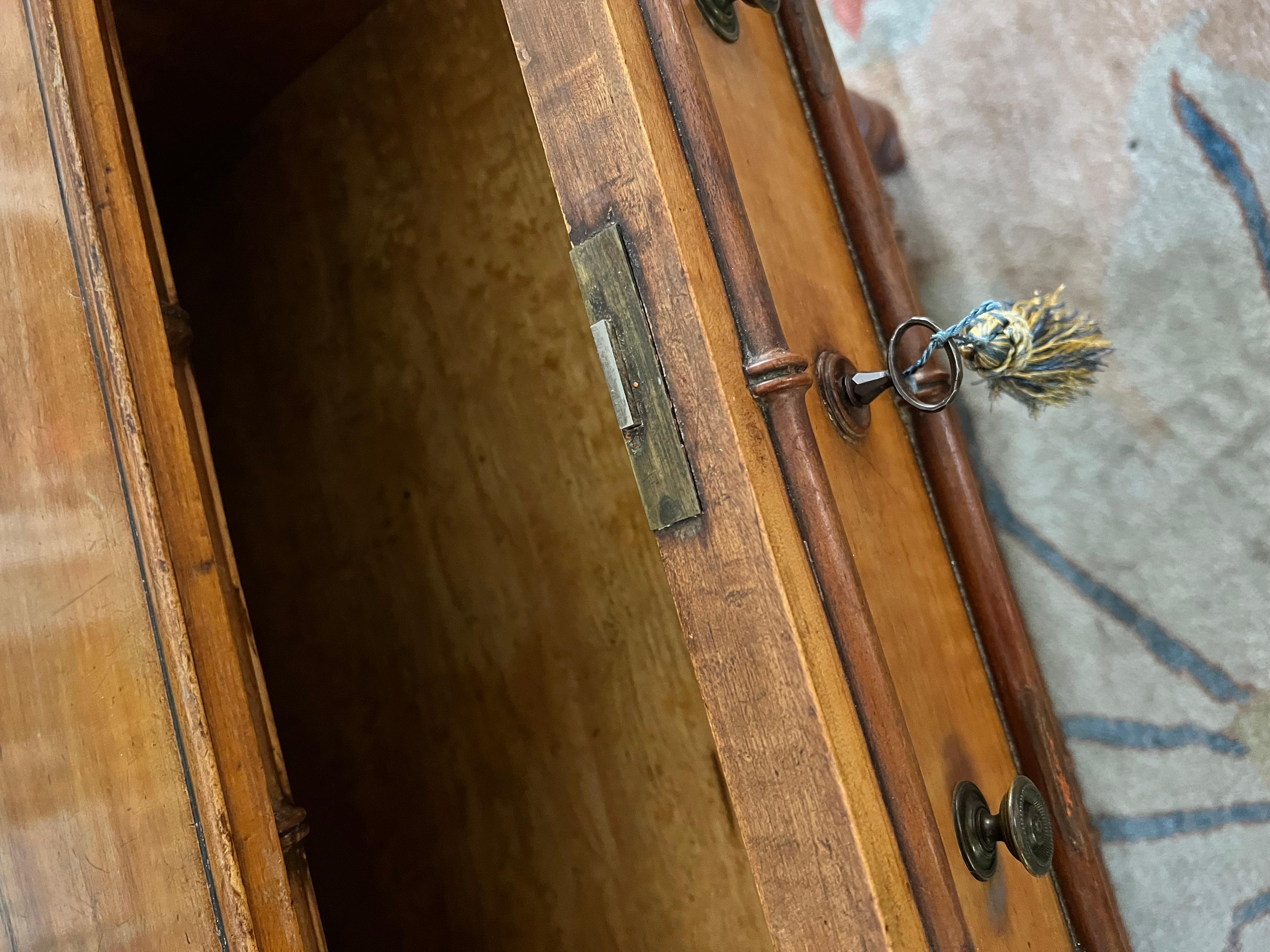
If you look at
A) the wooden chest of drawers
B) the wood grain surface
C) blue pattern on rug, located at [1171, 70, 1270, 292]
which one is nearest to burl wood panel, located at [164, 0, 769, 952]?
the wooden chest of drawers

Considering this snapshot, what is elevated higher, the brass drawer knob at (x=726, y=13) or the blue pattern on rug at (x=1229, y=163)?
the brass drawer knob at (x=726, y=13)

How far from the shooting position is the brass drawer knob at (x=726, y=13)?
1.97 ft

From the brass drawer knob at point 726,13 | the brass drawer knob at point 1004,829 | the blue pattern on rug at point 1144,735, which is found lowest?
the blue pattern on rug at point 1144,735

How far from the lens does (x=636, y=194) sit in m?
0.51

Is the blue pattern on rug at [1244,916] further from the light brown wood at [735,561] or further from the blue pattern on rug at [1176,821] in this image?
the light brown wood at [735,561]

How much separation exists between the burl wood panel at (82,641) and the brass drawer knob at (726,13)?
40 centimetres

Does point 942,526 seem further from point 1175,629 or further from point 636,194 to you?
point 636,194

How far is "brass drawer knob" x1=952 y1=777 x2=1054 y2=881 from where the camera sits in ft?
1.76

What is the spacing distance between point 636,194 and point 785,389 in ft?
0.40

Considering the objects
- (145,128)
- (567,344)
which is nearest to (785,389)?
(567,344)

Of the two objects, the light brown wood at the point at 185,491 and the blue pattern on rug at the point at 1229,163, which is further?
the blue pattern on rug at the point at 1229,163

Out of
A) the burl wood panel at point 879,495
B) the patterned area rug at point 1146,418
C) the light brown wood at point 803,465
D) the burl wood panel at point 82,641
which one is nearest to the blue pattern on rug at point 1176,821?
the patterned area rug at point 1146,418

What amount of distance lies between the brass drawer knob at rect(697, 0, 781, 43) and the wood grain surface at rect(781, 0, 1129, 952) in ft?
0.44

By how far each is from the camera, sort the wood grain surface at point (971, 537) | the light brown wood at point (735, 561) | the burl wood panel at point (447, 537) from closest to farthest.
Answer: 1. the light brown wood at point (735, 561)
2. the wood grain surface at point (971, 537)
3. the burl wood panel at point (447, 537)
